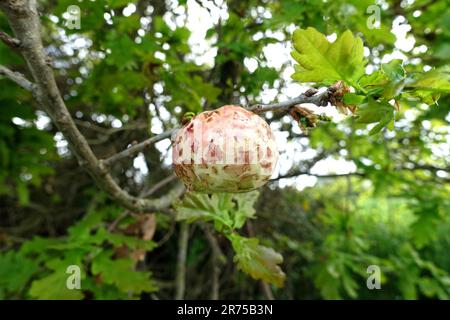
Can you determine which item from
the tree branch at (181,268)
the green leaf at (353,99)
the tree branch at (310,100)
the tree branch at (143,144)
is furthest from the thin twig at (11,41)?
the tree branch at (181,268)

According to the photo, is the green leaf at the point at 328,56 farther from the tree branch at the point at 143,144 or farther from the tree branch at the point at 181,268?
the tree branch at the point at 181,268

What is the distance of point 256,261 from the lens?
1121 millimetres

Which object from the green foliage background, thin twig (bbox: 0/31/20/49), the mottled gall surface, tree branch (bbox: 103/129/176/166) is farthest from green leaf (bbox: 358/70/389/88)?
thin twig (bbox: 0/31/20/49)

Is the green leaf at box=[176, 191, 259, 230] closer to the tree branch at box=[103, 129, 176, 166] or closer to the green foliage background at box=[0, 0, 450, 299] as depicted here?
the green foliage background at box=[0, 0, 450, 299]

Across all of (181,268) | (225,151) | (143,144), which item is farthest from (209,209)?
(181,268)

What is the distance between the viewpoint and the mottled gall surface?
729 mm

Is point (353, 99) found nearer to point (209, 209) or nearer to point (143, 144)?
point (143, 144)

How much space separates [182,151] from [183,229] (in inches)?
49.3

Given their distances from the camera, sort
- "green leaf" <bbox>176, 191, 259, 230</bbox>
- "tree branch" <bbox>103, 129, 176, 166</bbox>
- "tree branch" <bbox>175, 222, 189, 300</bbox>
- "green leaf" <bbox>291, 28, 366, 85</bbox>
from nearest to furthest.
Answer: "green leaf" <bbox>291, 28, 366, 85</bbox>
"tree branch" <bbox>103, 129, 176, 166</bbox>
"green leaf" <bbox>176, 191, 259, 230</bbox>
"tree branch" <bbox>175, 222, 189, 300</bbox>

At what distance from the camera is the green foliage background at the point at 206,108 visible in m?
1.11

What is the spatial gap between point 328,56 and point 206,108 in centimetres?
91

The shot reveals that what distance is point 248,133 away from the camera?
738mm

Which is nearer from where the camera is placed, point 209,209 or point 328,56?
point 328,56
